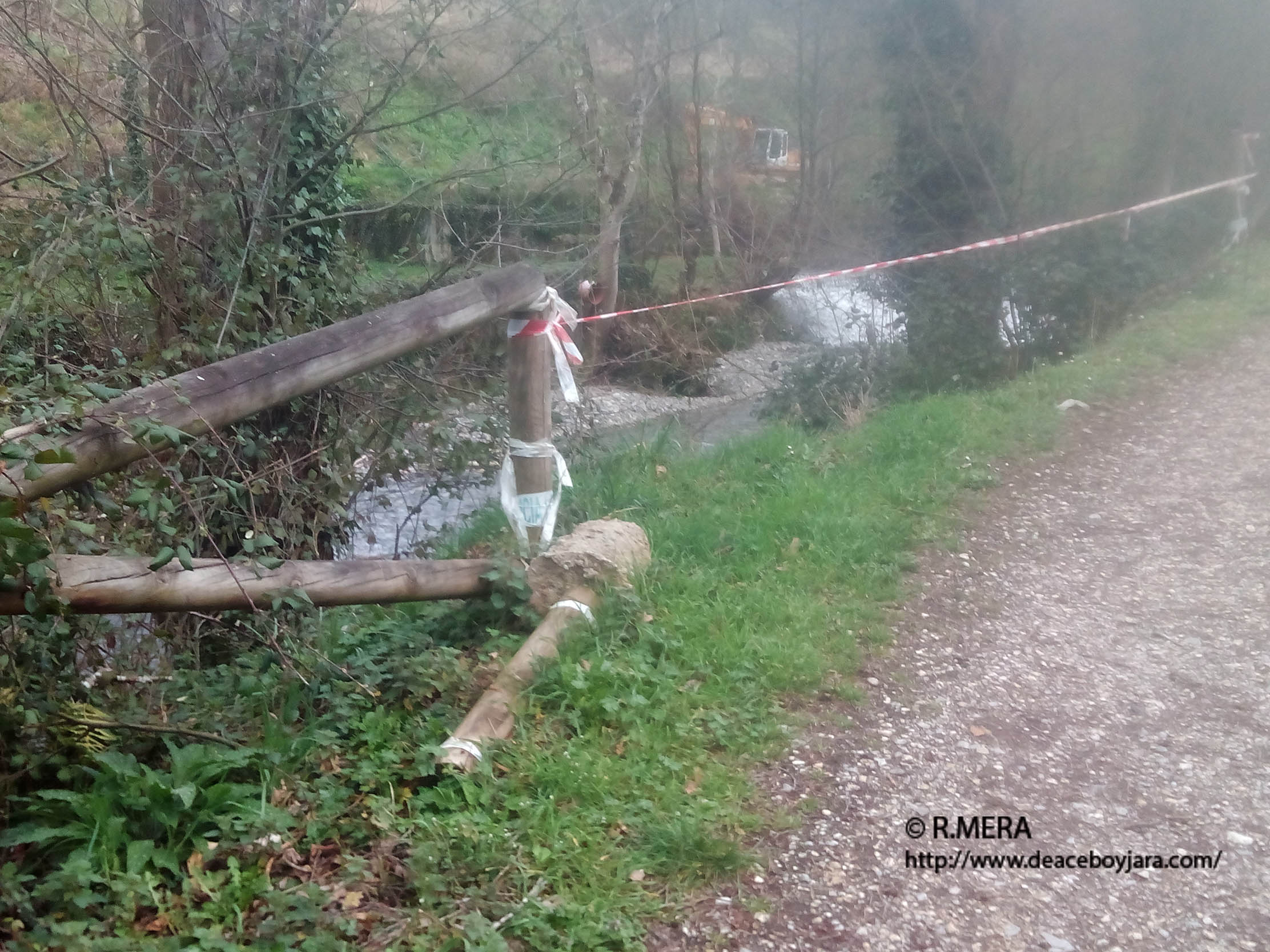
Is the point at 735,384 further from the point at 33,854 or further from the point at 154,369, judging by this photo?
the point at 33,854

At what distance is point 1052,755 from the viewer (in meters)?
3.49

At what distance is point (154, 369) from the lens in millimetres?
4348

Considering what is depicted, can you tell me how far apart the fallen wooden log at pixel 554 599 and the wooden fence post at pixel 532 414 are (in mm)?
231

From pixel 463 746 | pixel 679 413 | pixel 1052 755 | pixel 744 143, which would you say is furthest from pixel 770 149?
pixel 463 746

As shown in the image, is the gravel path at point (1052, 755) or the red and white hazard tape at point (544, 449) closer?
the gravel path at point (1052, 755)

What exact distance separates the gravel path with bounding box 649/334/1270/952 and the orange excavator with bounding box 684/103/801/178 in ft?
49.2

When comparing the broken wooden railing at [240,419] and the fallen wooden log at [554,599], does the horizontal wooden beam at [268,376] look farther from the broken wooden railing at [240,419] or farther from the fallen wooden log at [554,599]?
the fallen wooden log at [554,599]

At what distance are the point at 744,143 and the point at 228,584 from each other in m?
18.8

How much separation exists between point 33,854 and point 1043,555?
4.57m

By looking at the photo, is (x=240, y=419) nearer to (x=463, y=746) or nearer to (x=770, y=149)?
(x=463, y=746)

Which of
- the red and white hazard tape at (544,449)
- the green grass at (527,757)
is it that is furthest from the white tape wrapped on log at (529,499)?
the green grass at (527,757)

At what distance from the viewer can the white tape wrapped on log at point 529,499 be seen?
454 cm

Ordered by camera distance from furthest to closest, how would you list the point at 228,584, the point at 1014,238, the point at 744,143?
the point at 744,143
the point at 1014,238
the point at 228,584

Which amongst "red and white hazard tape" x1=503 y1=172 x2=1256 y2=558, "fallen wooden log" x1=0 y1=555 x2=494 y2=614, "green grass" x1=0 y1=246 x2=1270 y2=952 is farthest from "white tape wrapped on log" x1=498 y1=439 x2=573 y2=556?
"fallen wooden log" x1=0 y1=555 x2=494 y2=614
